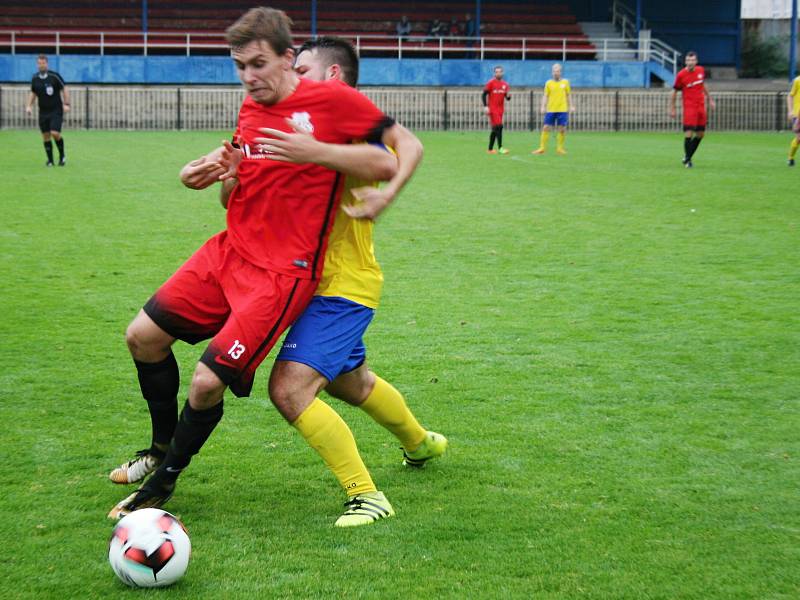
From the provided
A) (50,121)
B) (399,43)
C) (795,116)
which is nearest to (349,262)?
(50,121)

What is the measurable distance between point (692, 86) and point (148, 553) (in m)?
21.0

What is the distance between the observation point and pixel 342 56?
4789 millimetres

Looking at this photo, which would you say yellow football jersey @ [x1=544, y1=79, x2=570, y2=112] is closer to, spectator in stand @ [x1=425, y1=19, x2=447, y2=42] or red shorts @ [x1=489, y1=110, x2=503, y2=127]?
red shorts @ [x1=489, y1=110, x2=503, y2=127]

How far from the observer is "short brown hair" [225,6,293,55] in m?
4.18

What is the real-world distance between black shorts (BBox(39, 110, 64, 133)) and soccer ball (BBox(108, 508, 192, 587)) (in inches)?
735

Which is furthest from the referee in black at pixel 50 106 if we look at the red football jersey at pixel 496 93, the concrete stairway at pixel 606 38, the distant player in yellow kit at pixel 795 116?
the concrete stairway at pixel 606 38

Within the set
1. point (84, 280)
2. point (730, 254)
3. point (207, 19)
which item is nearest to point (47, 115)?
point (84, 280)

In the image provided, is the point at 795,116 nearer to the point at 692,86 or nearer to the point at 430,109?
the point at 692,86

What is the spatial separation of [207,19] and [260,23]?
4260 cm

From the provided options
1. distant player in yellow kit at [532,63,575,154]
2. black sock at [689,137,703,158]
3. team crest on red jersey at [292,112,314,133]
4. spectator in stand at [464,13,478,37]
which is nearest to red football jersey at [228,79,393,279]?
team crest on red jersey at [292,112,314,133]

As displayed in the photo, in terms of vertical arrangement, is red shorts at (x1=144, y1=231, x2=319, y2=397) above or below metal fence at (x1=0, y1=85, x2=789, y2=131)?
below

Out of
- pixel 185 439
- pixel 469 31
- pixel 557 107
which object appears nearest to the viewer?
pixel 185 439

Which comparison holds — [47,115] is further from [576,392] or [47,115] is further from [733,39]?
[733,39]

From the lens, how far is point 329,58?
4.79 metres
